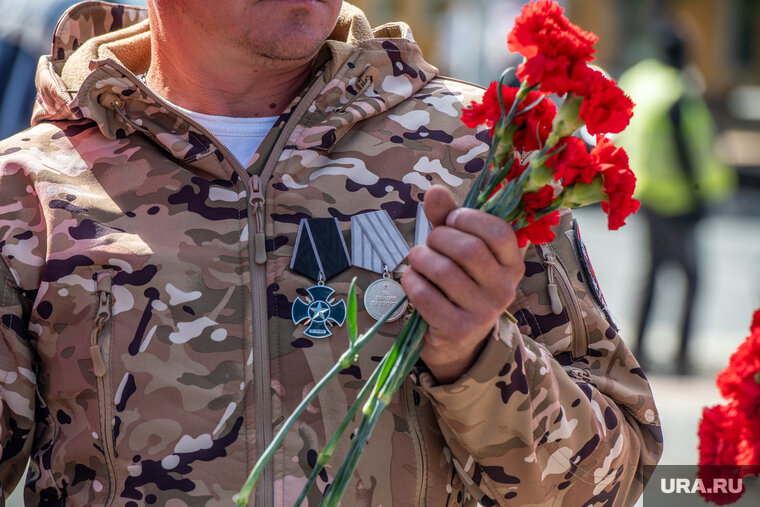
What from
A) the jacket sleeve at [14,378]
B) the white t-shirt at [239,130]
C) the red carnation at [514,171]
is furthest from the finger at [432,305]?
the jacket sleeve at [14,378]

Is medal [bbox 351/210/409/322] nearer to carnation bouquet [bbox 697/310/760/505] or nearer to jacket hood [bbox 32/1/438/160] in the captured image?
jacket hood [bbox 32/1/438/160]

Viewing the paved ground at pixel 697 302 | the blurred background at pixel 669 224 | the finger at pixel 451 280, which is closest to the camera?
the finger at pixel 451 280

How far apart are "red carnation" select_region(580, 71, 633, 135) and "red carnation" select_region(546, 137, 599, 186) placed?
4 centimetres

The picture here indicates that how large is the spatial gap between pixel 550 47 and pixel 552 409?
26.0 inches

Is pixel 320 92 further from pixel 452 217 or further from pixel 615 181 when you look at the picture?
pixel 615 181

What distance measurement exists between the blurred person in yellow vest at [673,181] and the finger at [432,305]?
5.91m

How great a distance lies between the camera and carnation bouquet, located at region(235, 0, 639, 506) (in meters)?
1.59

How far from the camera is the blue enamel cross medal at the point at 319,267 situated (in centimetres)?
201

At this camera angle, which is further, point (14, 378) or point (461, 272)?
point (14, 378)

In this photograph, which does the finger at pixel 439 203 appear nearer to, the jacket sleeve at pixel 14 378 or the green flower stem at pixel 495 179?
the green flower stem at pixel 495 179

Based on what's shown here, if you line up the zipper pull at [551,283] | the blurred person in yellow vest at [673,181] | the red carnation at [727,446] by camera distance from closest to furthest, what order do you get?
the red carnation at [727,446] < the zipper pull at [551,283] < the blurred person in yellow vest at [673,181]

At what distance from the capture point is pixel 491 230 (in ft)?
5.25

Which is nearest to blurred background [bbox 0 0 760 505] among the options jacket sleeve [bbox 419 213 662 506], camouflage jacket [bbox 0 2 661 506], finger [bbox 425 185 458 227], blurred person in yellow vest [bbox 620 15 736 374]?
blurred person in yellow vest [bbox 620 15 736 374]

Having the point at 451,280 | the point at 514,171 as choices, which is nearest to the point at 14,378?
the point at 451,280
